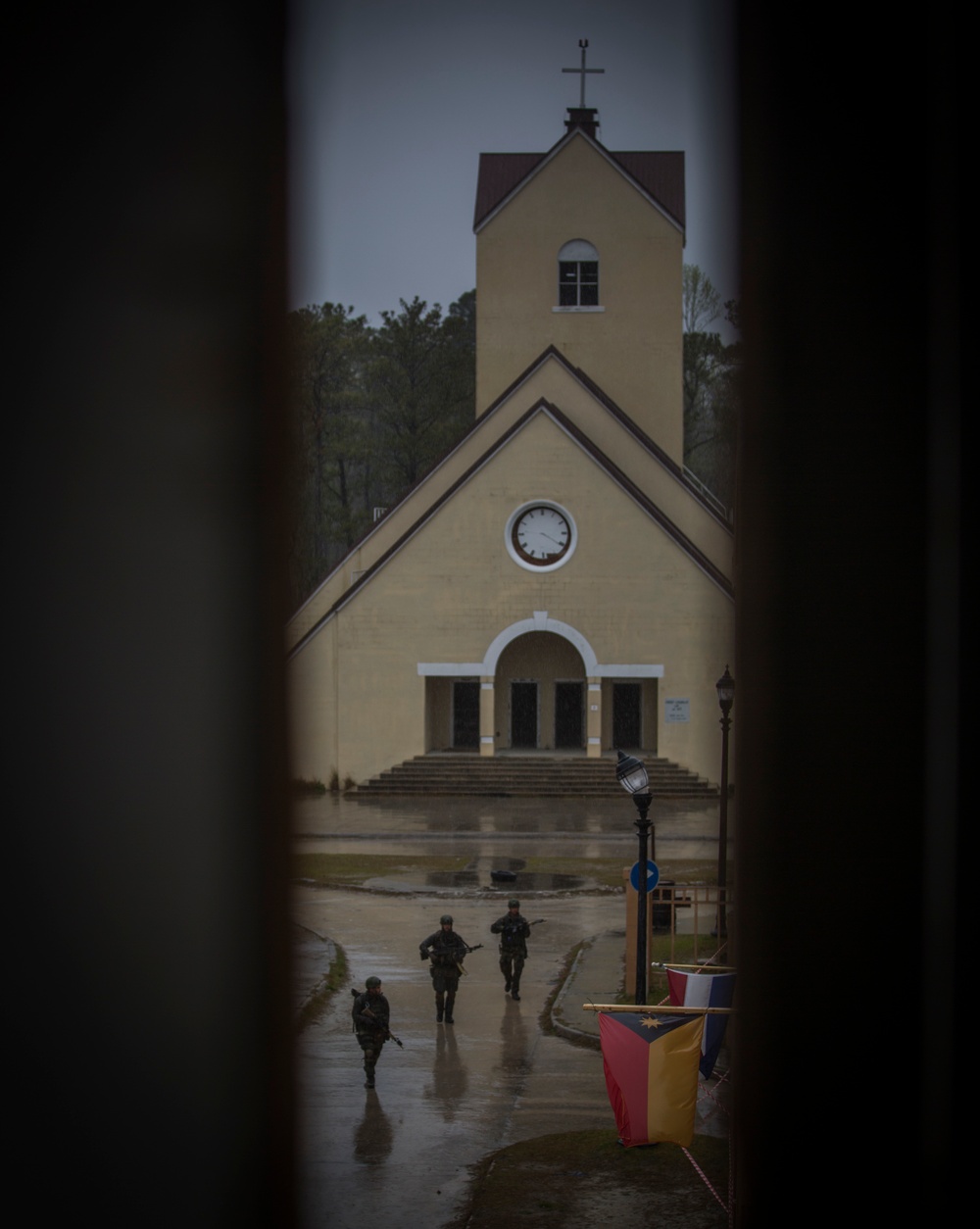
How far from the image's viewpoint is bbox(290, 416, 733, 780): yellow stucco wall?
3102cm

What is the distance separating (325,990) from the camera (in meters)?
14.2

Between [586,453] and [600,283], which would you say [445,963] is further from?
[600,283]

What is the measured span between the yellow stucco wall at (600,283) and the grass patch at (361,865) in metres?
15.6

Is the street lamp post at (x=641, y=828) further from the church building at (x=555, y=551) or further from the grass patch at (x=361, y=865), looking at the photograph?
the church building at (x=555, y=551)

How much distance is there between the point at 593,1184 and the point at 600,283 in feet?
92.4

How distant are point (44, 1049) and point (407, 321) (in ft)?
166

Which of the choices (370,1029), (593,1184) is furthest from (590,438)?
(593,1184)

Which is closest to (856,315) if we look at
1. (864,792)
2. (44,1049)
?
(864,792)

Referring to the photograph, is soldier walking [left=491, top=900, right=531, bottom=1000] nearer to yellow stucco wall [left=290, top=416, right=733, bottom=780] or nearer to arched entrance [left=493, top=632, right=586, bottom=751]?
yellow stucco wall [left=290, top=416, right=733, bottom=780]

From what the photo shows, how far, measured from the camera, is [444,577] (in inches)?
1247

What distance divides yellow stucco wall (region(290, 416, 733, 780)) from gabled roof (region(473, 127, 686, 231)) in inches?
274

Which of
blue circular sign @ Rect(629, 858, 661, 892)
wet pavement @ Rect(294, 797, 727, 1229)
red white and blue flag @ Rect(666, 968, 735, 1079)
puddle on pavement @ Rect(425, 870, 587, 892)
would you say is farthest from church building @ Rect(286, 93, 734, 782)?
red white and blue flag @ Rect(666, 968, 735, 1079)

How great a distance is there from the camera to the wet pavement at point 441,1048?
9.06 meters

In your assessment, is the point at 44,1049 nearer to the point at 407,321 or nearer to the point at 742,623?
the point at 742,623
